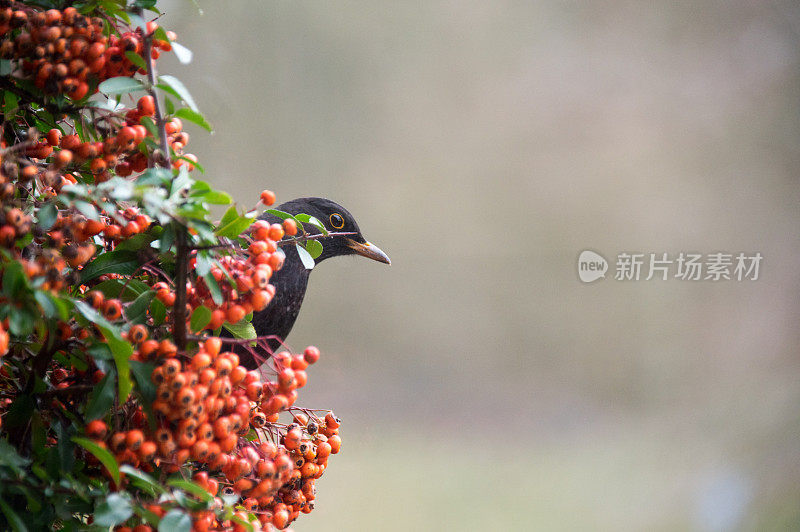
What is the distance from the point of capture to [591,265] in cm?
242

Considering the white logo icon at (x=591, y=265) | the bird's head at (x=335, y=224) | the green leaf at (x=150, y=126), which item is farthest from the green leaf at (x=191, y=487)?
the white logo icon at (x=591, y=265)

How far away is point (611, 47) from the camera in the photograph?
8.32ft

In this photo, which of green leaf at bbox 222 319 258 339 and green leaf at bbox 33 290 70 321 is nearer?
green leaf at bbox 33 290 70 321

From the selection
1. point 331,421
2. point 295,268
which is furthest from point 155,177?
point 295,268

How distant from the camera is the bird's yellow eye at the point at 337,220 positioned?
90cm

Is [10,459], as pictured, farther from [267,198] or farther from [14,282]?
[267,198]

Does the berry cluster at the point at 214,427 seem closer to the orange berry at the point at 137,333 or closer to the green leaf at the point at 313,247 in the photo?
the orange berry at the point at 137,333

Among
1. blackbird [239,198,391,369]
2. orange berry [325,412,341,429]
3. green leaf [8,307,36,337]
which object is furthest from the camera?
blackbird [239,198,391,369]

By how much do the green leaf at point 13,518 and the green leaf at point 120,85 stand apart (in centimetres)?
27

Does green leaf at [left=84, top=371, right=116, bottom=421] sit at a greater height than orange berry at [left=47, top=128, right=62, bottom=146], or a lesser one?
lesser

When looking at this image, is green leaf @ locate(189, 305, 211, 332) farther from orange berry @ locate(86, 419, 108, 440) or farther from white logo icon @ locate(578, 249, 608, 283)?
white logo icon @ locate(578, 249, 608, 283)

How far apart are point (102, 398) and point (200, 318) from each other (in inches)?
3.2

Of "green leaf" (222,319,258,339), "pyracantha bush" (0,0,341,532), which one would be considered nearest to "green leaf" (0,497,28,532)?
"pyracantha bush" (0,0,341,532)

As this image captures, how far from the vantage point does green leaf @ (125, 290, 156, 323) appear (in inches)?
19.9
